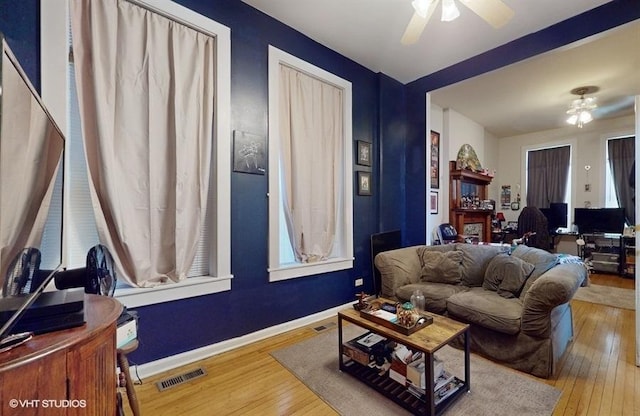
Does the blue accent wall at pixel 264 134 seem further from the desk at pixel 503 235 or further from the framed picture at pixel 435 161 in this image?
the desk at pixel 503 235

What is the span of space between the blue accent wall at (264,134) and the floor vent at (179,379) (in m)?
0.19

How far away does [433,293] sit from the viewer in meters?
2.72

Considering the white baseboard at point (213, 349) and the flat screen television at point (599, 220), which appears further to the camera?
the flat screen television at point (599, 220)

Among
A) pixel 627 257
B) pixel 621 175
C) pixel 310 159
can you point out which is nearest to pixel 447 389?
pixel 310 159

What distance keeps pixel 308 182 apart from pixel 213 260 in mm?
1279

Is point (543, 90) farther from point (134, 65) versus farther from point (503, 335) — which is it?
point (134, 65)

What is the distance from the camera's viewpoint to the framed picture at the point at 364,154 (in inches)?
143

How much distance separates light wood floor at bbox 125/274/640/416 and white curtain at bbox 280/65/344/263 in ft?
3.48

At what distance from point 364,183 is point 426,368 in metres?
2.40

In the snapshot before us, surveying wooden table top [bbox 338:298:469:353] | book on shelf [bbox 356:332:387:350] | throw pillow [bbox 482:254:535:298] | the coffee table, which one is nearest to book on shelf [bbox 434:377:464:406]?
the coffee table

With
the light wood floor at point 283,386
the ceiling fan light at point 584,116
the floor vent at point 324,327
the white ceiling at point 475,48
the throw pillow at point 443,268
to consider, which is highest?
the white ceiling at point 475,48

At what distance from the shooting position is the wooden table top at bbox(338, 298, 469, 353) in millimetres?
1666

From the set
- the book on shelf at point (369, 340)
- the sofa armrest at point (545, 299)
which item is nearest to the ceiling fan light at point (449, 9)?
the sofa armrest at point (545, 299)

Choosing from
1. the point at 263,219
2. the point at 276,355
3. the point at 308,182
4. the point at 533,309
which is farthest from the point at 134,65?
the point at 533,309
